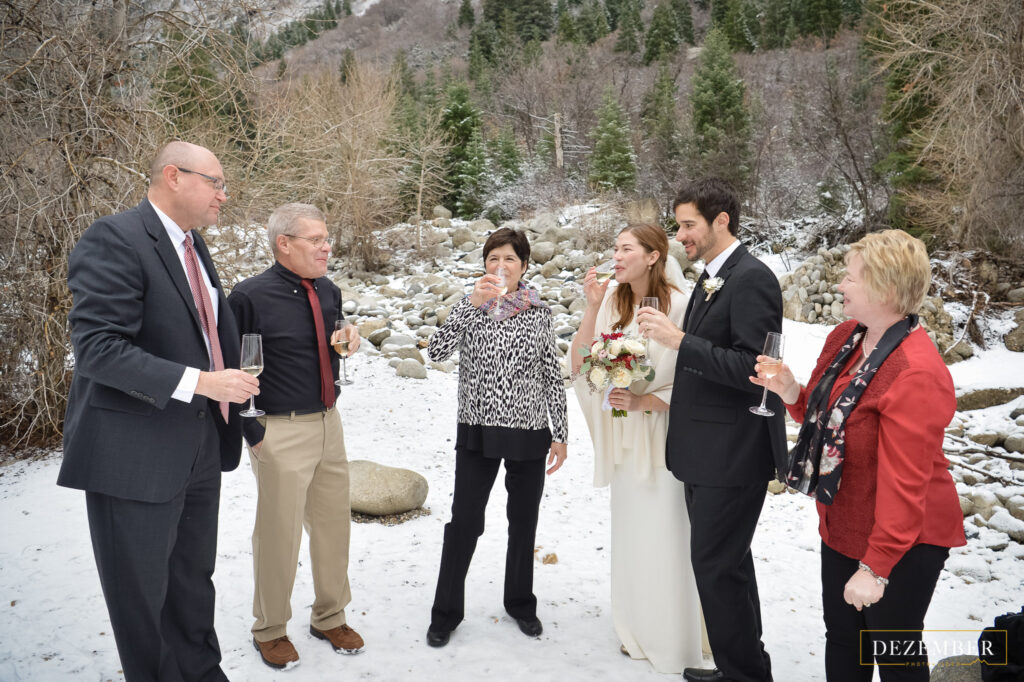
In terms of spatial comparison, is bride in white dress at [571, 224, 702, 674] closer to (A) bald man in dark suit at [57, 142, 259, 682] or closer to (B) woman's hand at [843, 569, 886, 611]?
(B) woman's hand at [843, 569, 886, 611]

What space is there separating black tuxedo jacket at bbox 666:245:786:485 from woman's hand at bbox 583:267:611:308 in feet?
2.25

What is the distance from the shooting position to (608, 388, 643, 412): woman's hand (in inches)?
147

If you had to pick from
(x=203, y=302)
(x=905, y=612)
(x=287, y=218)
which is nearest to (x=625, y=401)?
(x=905, y=612)

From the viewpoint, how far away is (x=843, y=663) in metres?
2.69

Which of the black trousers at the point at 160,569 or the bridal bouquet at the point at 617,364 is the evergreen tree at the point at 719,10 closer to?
the bridal bouquet at the point at 617,364

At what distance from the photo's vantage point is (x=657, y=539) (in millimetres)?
3736

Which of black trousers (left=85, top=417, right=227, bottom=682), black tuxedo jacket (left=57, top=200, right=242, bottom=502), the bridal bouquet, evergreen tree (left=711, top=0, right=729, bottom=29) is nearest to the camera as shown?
black tuxedo jacket (left=57, top=200, right=242, bottom=502)

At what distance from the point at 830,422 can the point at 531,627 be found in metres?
2.31

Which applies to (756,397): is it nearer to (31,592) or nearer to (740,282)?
(740,282)

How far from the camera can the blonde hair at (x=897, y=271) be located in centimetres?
246

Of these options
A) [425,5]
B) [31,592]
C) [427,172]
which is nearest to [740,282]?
[31,592]

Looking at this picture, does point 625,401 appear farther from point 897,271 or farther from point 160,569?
point 160,569

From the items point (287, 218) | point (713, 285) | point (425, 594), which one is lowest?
point (425, 594)

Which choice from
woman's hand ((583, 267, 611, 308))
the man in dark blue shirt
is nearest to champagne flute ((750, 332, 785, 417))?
woman's hand ((583, 267, 611, 308))
